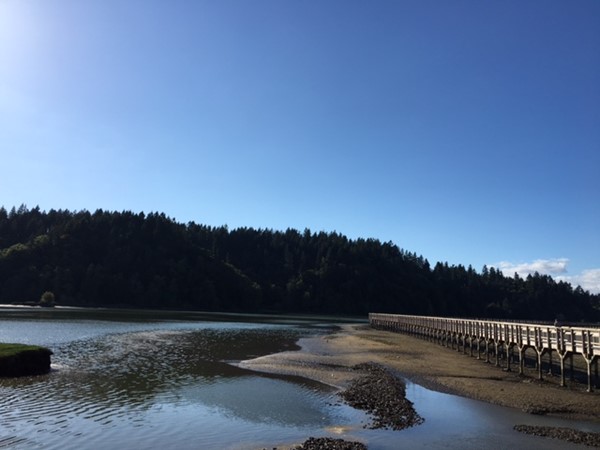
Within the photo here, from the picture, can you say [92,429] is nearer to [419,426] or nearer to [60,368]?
[419,426]

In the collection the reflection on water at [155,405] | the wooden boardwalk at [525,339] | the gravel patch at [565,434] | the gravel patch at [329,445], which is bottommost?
the reflection on water at [155,405]

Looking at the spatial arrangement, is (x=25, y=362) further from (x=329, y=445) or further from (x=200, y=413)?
(x=329, y=445)

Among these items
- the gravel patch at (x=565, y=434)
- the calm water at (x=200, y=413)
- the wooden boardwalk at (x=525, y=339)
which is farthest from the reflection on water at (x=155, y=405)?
the wooden boardwalk at (x=525, y=339)

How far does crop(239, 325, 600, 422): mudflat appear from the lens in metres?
25.5

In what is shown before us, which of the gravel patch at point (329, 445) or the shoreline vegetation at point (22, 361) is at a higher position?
the shoreline vegetation at point (22, 361)

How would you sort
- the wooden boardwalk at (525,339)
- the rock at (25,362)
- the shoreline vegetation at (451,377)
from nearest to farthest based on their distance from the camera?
the shoreline vegetation at (451,377) → the rock at (25,362) → the wooden boardwalk at (525,339)

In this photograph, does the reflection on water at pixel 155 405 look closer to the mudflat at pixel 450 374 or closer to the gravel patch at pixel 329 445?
the gravel patch at pixel 329 445

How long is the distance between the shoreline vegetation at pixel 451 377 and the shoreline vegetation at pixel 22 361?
14074mm

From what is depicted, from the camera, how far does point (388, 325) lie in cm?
9969

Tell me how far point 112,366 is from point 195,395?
36.6 ft

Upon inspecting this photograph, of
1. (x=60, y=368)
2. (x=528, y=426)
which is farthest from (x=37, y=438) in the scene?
(x=528, y=426)

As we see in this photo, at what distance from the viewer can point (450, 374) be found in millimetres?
35625

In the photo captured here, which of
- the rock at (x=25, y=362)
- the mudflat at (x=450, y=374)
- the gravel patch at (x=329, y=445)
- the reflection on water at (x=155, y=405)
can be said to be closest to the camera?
the gravel patch at (x=329, y=445)

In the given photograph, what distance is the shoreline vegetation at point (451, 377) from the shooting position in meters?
23.7
